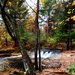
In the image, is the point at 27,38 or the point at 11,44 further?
the point at 11,44

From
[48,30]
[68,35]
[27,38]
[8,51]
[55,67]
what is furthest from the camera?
[48,30]

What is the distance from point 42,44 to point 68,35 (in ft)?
20.1

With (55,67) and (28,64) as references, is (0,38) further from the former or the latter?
(28,64)

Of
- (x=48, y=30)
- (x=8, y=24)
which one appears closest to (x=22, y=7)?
(x=48, y=30)

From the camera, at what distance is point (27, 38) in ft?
76.4

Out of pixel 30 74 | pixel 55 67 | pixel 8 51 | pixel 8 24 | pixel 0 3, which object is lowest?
pixel 8 51

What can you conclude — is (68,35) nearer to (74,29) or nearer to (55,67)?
(74,29)

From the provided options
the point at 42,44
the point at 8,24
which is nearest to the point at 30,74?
the point at 8,24

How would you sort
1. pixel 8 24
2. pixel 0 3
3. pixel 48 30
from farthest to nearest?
pixel 48 30 < pixel 8 24 < pixel 0 3

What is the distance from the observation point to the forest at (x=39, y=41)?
9.68 m

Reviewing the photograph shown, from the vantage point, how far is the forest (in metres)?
9.68

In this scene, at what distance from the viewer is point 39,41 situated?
985 cm

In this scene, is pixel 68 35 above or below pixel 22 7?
below

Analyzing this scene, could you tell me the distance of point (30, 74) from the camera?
252 inches
